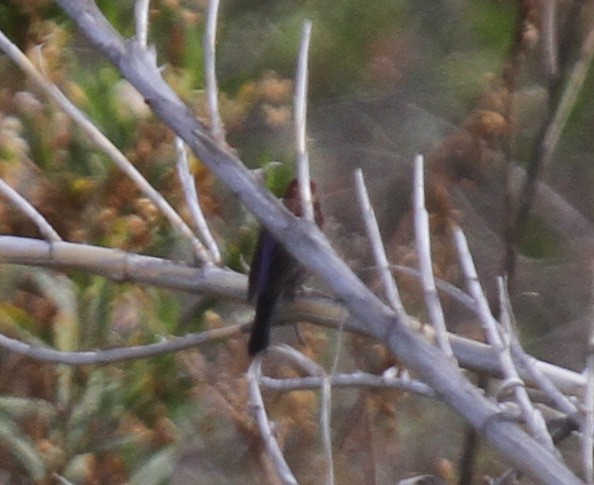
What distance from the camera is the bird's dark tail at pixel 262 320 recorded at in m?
2.54

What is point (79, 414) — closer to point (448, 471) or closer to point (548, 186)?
point (448, 471)

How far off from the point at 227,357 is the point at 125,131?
664mm

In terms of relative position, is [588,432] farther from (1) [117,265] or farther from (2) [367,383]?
(1) [117,265]

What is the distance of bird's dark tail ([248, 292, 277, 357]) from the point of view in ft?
8.33

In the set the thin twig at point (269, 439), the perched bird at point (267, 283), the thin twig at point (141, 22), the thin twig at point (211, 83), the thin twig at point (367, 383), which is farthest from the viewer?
the perched bird at point (267, 283)

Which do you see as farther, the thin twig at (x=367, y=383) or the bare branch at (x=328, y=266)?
the thin twig at (x=367, y=383)

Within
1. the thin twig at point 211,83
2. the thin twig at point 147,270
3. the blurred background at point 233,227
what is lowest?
the blurred background at point 233,227

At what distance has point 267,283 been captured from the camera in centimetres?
250

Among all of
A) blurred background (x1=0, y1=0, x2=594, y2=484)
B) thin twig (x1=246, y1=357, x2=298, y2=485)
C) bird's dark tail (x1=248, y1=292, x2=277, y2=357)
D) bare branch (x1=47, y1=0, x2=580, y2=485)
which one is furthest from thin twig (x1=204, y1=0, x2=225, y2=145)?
blurred background (x1=0, y1=0, x2=594, y2=484)

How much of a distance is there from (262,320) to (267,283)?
4.0 inches

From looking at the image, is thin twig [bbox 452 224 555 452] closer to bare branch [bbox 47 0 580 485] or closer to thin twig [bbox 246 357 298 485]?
bare branch [bbox 47 0 580 485]

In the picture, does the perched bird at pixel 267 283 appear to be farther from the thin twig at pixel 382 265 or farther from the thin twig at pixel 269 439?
the thin twig at pixel 382 265

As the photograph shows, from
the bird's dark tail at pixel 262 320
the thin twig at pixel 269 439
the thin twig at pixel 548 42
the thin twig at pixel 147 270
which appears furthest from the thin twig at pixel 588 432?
the thin twig at pixel 548 42

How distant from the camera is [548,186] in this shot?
15.9ft
